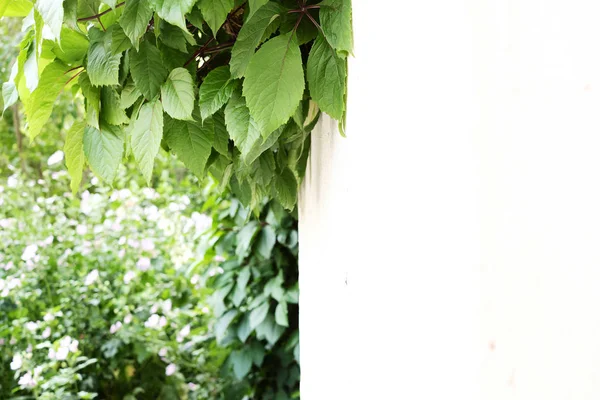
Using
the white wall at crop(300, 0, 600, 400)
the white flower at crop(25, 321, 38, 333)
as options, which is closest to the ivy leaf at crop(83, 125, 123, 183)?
the white wall at crop(300, 0, 600, 400)

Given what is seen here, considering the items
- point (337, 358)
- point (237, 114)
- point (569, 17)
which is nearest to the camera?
point (569, 17)

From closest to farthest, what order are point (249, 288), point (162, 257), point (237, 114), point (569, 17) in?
1. point (569, 17)
2. point (237, 114)
3. point (249, 288)
4. point (162, 257)

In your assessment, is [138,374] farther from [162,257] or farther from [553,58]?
[553,58]

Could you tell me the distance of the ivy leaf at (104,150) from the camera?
738 mm

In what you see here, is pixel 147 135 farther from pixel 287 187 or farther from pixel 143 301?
pixel 143 301

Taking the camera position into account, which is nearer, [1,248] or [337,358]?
[337,358]

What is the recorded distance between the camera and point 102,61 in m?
0.70

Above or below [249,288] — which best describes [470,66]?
above

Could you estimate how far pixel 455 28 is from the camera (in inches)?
14.8

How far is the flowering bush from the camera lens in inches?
99.4

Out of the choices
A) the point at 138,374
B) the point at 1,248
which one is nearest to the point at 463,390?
the point at 138,374

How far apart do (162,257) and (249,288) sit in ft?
2.23

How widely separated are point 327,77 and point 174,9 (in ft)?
0.57

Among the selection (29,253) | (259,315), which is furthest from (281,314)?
(29,253)
